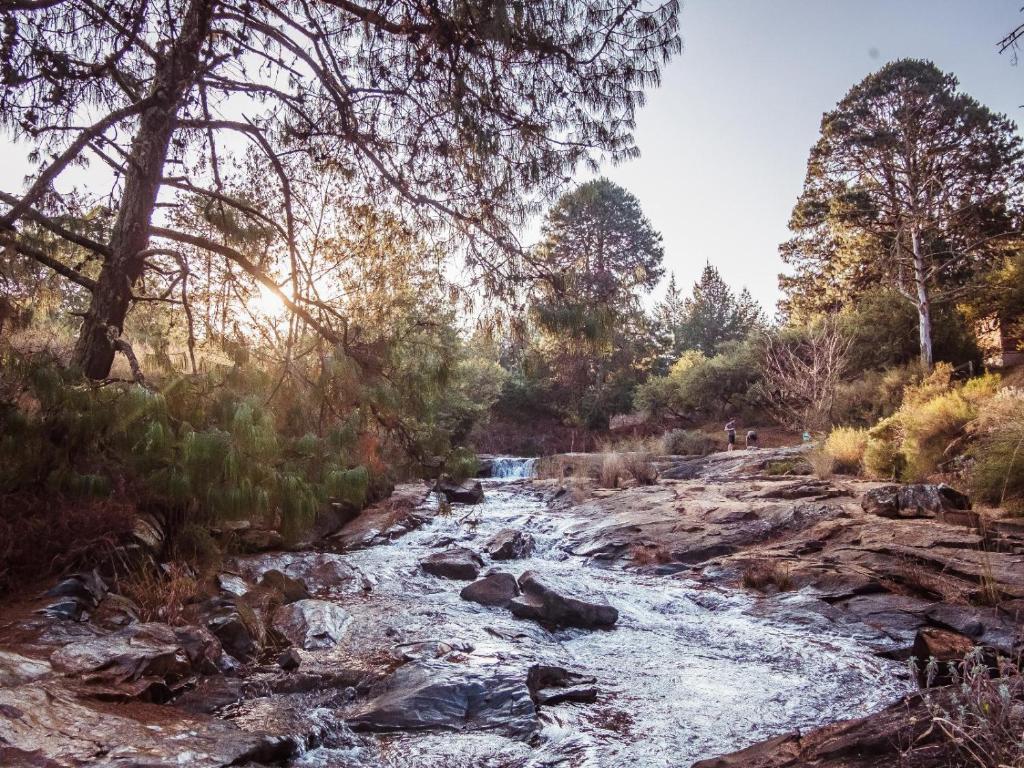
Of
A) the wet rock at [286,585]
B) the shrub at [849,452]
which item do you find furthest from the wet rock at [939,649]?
the shrub at [849,452]

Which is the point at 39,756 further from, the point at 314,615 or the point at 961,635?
the point at 961,635

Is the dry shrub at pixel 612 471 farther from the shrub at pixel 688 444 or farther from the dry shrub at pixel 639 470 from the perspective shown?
the shrub at pixel 688 444

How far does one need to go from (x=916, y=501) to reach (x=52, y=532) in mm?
8563

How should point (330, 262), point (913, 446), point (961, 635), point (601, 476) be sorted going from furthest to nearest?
point (601, 476) < point (913, 446) < point (330, 262) < point (961, 635)

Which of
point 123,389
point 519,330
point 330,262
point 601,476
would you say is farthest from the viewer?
point 601,476

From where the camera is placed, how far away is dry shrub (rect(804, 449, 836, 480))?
10.9 meters

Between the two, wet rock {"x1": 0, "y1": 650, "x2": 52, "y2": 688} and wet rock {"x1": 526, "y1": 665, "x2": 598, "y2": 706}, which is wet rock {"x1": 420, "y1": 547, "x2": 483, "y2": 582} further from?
wet rock {"x1": 0, "y1": 650, "x2": 52, "y2": 688}

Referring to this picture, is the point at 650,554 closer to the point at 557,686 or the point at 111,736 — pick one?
the point at 557,686

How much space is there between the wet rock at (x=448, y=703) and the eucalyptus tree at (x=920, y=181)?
16.2 meters

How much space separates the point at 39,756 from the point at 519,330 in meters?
2.97

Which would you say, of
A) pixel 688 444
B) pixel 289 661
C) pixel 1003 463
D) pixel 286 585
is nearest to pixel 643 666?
pixel 289 661

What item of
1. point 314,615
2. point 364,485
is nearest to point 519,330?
point 364,485

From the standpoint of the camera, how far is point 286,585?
17.9 ft

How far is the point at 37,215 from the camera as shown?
353 cm
